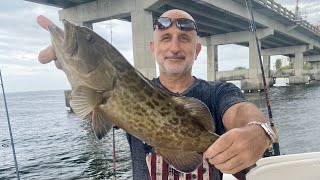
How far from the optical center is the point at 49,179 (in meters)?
10.5

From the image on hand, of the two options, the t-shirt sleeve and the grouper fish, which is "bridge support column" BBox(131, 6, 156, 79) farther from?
the grouper fish

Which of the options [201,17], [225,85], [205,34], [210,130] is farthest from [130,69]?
[205,34]

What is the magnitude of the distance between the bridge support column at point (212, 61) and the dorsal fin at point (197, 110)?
4832 centimetres

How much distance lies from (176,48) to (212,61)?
4951 cm

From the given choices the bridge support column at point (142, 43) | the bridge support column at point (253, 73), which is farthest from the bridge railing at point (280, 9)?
the bridge support column at point (142, 43)

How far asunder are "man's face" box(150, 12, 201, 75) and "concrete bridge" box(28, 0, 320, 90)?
20.4m

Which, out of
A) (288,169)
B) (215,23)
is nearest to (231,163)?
(288,169)

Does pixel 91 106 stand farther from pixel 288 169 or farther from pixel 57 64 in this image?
pixel 288 169

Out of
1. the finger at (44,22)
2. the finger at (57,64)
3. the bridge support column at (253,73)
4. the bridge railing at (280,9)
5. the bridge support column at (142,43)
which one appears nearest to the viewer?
the finger at (44,22)

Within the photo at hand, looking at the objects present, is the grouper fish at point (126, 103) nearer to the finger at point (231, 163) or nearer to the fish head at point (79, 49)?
the fish head at point (79, 49)

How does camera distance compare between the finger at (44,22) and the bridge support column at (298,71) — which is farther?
the bridge support column at (298,71)

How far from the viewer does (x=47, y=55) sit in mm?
2361

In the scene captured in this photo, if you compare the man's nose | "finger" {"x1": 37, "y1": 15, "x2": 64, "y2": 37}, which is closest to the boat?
the man's nose

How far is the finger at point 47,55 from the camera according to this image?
7.71ft
